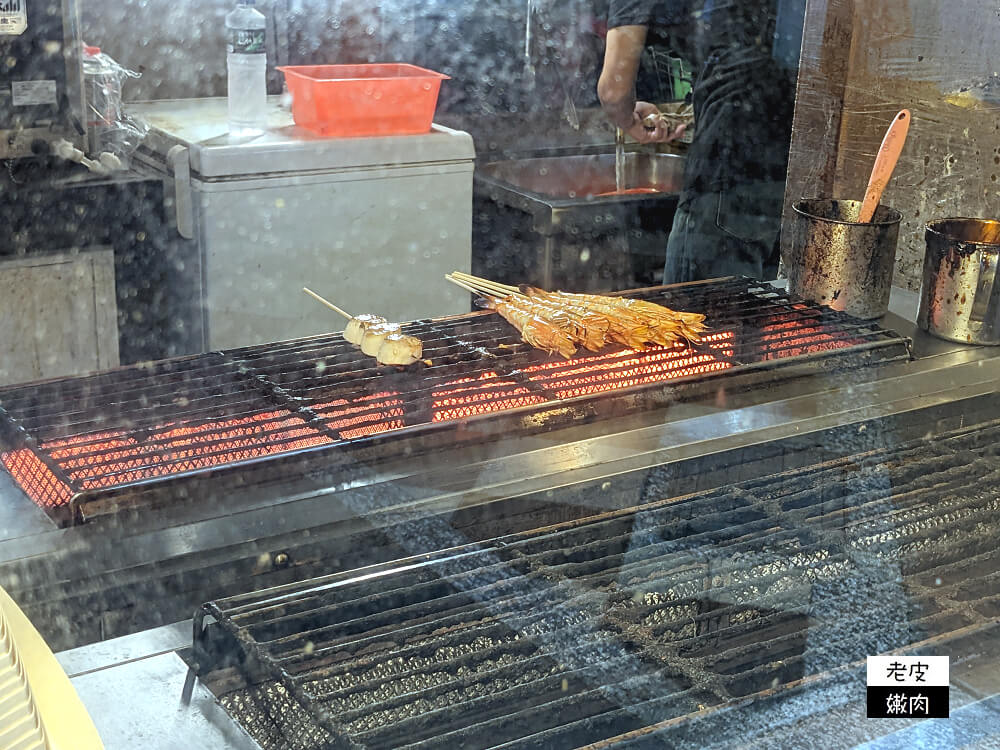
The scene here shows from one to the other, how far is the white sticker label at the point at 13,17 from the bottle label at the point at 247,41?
671 mm

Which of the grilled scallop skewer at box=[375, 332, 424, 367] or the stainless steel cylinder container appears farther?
the stainless steel cylinder container

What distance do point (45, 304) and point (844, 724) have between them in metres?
2.24

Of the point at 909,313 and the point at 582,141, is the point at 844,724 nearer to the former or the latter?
the point at 909,313

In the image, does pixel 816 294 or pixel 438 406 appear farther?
pixel 816 294

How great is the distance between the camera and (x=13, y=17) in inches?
96.0

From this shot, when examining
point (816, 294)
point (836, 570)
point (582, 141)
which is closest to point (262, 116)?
point (582, 141)

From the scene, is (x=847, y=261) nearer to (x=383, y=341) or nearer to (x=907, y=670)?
(x=383, y=341)

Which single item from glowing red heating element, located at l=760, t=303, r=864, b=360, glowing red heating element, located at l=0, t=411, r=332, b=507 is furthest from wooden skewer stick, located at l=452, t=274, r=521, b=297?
glowing red heating element, located at l=0, t=411, r=332, b=507

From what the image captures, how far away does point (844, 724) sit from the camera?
0.87 meters

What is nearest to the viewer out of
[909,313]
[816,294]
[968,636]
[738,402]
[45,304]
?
[968,636]

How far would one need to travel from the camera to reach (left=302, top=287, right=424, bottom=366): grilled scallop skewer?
156 cm

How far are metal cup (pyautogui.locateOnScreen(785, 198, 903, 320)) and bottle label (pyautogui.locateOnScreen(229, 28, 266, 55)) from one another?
5.79 feet

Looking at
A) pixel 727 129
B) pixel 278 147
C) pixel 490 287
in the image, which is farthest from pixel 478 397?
pixel 727 129

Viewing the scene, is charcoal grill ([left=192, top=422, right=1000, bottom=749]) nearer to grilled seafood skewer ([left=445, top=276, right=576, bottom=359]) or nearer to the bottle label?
grilled seafood skewer ([left=445, top=276, right=576, bottom=359])
